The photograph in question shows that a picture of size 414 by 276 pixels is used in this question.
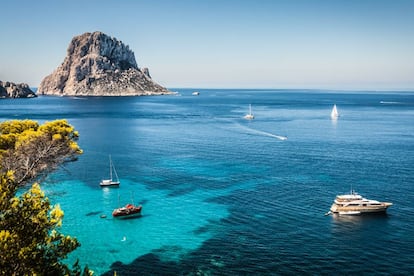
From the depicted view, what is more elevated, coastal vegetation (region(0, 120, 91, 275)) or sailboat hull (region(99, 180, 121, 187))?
coastal vegetation (region(0, 120, 91, 275))

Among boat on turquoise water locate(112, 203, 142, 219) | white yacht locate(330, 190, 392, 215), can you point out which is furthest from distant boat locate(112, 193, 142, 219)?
white yacht locate(330, 190, 392, 215)

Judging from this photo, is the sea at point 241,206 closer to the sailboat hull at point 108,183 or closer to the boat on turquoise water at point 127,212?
the boat on turquoise water at point 127,212

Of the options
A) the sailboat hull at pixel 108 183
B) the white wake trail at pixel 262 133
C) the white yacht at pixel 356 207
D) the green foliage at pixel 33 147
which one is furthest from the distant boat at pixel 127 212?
the white wake trail at pixel 262 133

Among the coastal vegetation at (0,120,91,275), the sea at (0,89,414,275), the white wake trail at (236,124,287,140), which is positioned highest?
the coastal vegetation at (0,120,91,275)

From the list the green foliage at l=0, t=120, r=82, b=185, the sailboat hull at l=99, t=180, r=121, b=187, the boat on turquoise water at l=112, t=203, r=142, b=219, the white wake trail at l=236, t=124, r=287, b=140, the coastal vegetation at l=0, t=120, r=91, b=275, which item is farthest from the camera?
the white wake trail at l=236, t=124, r=287, b=140

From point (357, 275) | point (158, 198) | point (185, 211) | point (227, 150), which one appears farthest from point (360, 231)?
point (227, 150)

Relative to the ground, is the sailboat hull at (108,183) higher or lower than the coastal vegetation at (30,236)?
lower

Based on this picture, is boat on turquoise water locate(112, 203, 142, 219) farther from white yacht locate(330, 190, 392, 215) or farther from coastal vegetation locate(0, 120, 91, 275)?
coastal vegetation locate(0, 120, 91, 275)
